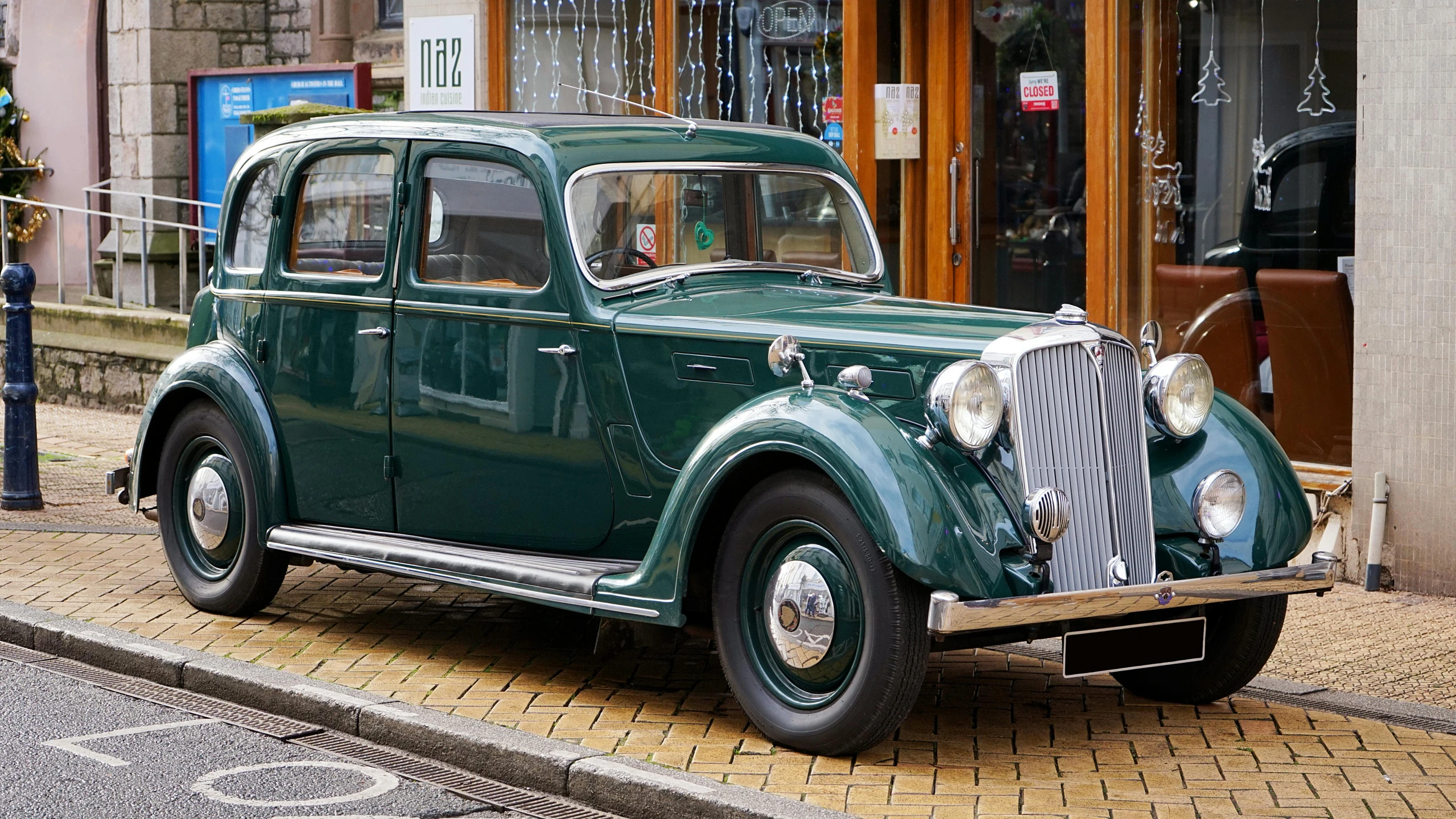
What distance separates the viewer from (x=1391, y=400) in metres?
7.20

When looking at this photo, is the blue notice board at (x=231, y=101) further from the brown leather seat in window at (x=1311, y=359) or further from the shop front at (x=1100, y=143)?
the brown leather seat in window at (x=1311, y=359)

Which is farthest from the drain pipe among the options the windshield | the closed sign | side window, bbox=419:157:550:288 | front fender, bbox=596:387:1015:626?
side window, bbox=419:157:550:288

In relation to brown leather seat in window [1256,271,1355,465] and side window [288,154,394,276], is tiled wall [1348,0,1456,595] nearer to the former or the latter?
brown leather seat in window [1256,271,1355,465]

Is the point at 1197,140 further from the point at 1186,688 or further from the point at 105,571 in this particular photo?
the point at 105,571

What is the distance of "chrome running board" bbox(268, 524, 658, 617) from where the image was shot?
5.34 meters

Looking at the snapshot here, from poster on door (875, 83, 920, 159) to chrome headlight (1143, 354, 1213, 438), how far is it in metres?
4.53

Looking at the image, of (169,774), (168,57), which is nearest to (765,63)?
(169,774)

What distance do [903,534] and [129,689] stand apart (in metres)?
2.86

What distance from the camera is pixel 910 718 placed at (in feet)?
17.5

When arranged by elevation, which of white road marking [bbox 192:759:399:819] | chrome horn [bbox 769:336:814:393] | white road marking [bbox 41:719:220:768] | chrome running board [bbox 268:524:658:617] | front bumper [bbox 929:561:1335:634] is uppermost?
chrome horn [bbox 769:336:814:393]

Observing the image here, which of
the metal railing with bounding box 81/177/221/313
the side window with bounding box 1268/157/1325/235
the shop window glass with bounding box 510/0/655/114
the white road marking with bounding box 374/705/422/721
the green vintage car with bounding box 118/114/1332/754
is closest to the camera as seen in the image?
the green vintage car with bounding box 118/114/1332/754

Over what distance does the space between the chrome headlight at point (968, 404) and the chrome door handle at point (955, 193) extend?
4851 millimetres

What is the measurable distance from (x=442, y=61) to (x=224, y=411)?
5.49m

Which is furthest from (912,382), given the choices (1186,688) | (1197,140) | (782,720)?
(1197,140)
